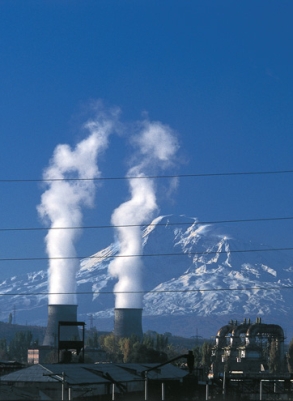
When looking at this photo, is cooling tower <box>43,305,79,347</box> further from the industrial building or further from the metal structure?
the industrial building

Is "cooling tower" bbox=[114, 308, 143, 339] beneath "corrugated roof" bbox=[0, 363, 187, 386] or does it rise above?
above

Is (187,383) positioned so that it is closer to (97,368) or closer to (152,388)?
(152,388)

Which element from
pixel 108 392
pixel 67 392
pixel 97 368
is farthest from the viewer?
pixel 97 368

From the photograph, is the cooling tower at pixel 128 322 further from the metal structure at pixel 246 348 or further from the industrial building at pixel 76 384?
the industrial building at pixel 76 384

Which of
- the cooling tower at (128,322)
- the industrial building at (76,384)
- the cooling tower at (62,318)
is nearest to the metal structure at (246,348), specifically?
the cooling tower at (62,318)

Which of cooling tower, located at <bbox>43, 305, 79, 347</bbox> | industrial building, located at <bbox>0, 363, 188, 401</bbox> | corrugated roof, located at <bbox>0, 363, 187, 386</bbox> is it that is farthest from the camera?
cooling tower, located at <bbox>43, 305, 79, 347</bbox>

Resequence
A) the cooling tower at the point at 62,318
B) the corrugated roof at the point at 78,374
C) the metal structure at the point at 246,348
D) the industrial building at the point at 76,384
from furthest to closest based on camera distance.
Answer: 1. the cooling tower at the point at 62,318
2. the metal structure at the point at 246,348
3. the corrugated roof at the point at 78,374
4. the industrial building at the point at 76,384

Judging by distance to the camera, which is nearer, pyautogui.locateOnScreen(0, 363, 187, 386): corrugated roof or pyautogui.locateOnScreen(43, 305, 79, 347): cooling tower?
pyautogui.locateOnScreen(0, 363, 187, 386): corrugated roof

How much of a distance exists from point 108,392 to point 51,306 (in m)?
112

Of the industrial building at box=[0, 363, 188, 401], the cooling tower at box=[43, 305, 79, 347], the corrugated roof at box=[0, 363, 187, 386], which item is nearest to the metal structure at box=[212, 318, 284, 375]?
the cooling tower at box=[43, 305, 79, 347]

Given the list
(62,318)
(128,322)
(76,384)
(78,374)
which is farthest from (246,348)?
(76,384)

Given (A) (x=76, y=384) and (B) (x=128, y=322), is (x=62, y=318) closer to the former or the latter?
(B) (x=128, y=322)

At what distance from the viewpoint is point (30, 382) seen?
52.5m

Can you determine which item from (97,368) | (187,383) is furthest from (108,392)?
(187,383)
